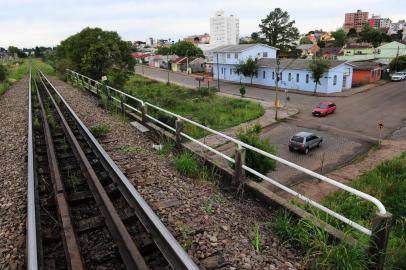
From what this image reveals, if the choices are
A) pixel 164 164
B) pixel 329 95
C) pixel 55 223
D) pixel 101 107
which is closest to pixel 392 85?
pixel 329 95

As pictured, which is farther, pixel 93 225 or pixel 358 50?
pixel 358 50

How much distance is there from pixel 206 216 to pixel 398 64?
199 ft

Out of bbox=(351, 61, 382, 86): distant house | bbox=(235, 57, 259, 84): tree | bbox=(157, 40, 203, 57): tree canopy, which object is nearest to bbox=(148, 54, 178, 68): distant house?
bbox=(157, 40, 203, 57): tree canopy

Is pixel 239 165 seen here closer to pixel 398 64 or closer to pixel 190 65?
pixel 398 64

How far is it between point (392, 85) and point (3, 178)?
166 feet

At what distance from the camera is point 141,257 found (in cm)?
374

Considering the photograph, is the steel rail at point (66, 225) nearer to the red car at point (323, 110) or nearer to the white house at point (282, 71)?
the red car at point (323, 110)

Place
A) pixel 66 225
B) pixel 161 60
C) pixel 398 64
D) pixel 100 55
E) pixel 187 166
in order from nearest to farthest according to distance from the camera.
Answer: pixel 66 225
pixel 187 166
pixel 100 55
pixel 398 64
pixel 161 60

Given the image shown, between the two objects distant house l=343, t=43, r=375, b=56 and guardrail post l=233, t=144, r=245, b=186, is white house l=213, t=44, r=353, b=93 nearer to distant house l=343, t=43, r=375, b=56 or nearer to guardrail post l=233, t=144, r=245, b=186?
distant house l=343, t=43, r=375, b=56

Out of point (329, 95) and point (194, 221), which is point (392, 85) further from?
point (194, 221)

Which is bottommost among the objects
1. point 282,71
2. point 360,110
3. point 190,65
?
point 360,110

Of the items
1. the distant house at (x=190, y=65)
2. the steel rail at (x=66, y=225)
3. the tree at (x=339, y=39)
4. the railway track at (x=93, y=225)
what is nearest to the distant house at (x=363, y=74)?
the distant house at (x=190, y=65)

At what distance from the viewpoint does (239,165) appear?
5.71 m

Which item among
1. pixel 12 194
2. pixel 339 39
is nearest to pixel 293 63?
pixel 12 194
